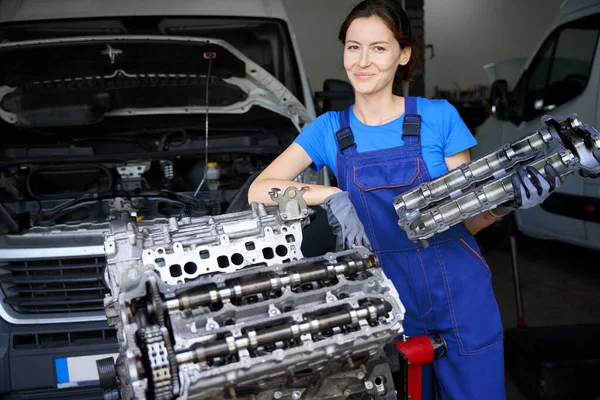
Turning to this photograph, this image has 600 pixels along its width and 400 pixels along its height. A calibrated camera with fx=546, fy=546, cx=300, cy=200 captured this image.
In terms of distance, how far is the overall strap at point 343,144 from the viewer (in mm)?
1940

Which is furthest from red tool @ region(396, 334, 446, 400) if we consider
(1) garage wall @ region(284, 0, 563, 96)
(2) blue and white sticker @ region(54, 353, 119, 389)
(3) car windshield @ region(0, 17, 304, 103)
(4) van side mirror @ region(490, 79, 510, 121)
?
(1) garage wall @ region(284, 0, 563, 96)

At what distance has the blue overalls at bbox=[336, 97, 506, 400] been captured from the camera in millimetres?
1849

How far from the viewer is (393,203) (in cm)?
179

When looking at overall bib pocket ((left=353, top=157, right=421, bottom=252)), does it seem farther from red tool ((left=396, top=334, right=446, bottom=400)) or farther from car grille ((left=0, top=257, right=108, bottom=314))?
car grille ((left=0, top=257, right=108, bottom=314))

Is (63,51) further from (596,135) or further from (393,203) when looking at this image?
(596,135)

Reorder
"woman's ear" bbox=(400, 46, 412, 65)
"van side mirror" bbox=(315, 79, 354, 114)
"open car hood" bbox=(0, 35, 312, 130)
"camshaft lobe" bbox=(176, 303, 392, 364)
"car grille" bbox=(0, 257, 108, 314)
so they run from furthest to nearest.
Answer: "van side mirror" bbox=(315, 79, 354, 114) < "open car hood" bbox=(0, 35, 312, 130) < "car grille" bbox=(0, 257, 108, 314) < "woman's ear" bbox=(400, 46, 412, 65) < "camshaft lobe" bbox=(176, 303, 392, 364)

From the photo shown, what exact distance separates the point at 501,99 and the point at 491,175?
380 cm

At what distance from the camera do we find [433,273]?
1860 mm

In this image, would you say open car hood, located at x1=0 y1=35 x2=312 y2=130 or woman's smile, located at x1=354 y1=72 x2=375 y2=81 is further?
open car hood, located at x1=0 y1=35 x2=312 y2=130

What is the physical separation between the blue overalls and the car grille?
1439mm

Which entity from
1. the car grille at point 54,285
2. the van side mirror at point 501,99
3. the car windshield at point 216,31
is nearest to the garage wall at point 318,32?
the van side mirror at point 501,99

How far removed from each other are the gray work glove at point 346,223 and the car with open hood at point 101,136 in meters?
0.68

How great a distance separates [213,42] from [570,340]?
9.41ft

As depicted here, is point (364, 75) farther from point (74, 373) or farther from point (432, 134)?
point (74, 373)
